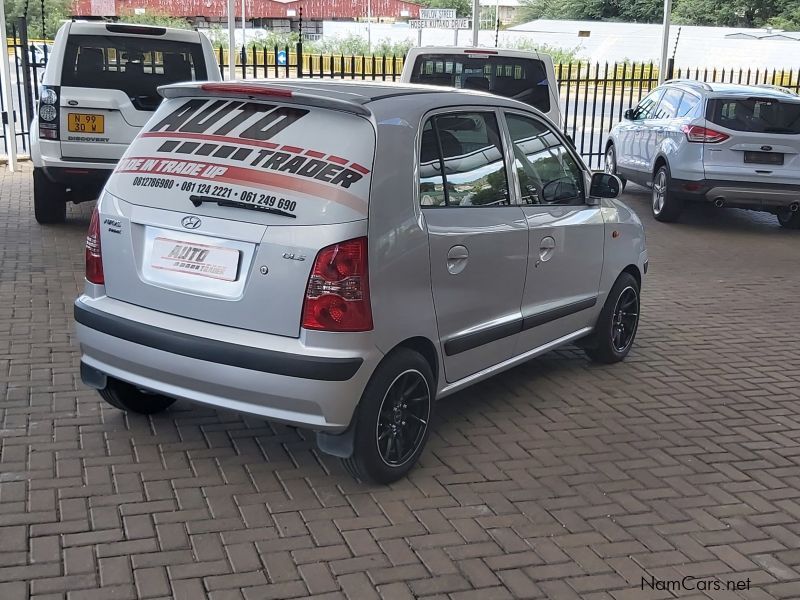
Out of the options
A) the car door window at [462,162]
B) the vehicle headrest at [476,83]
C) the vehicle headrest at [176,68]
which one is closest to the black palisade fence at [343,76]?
the vehicle headrest at [476,83]

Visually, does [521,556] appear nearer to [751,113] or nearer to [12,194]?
[751,113]

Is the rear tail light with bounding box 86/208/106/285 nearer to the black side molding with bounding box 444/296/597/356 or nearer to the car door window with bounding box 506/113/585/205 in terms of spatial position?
the black side molding with bounding box 444/296/597/356

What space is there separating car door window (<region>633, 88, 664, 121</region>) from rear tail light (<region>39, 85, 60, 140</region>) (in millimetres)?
8175

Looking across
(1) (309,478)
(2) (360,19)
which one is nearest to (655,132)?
(1) (309,478)

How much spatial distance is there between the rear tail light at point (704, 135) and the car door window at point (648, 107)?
5.88 ft

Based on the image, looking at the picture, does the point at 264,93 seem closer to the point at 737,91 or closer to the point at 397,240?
the point at 397,240

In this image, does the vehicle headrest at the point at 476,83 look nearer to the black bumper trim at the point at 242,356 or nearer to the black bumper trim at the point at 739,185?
the black bumper trim at the point at 739,185

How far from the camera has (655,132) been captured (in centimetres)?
1287

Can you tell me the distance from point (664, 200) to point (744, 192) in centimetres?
115

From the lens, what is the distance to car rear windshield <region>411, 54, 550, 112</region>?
32.4 ft

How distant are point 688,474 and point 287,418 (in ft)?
6.77

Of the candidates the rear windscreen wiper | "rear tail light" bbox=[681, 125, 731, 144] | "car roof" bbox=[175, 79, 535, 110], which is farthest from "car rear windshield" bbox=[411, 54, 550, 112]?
the rear windscreen wiper

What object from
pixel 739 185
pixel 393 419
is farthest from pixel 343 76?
pixel 393 419

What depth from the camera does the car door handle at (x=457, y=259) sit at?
4551 millimetres
